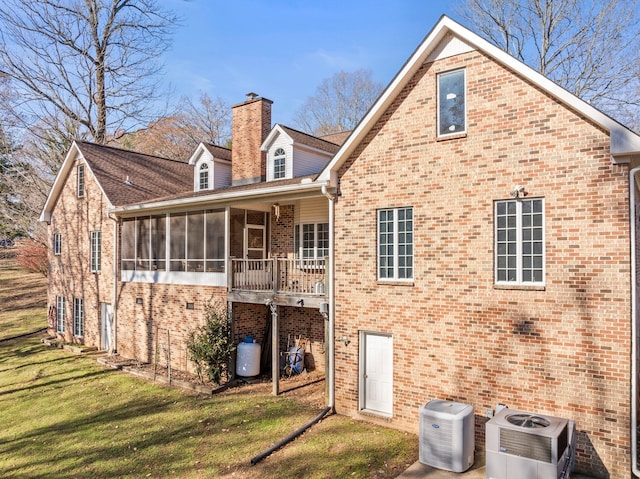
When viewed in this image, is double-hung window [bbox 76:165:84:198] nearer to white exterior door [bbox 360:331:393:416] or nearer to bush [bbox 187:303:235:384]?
bush [bbox 187:303:235:384]

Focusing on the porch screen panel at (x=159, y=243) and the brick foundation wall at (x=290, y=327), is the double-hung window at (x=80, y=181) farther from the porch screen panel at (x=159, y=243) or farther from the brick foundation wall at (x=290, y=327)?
the brick foundation wall at (x=290, y=327)

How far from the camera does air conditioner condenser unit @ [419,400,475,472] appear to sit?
24.8ft

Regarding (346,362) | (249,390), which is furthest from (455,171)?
(249,390)

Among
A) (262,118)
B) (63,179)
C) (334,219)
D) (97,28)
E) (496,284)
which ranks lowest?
(496,284)

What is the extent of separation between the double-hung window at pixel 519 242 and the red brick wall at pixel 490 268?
0.53 feet

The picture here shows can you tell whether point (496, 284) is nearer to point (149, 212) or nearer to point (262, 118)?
point (262, 118)

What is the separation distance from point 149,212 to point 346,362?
961 cm

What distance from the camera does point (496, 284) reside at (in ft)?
27.3

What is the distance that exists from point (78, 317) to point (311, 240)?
12573 millimetres

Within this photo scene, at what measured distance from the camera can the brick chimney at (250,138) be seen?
625 inches

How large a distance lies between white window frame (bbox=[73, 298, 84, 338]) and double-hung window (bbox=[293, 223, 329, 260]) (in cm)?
1153

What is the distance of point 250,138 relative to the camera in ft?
53.3


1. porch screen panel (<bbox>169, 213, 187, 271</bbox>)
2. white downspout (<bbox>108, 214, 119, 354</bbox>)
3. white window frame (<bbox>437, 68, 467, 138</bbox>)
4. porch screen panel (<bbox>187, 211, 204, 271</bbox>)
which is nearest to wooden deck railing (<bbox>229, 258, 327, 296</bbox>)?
porch screen panel (<bbox>187, 211, 204, 271</bbox>)

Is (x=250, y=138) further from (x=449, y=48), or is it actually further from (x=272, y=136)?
(x=449, y=48)
